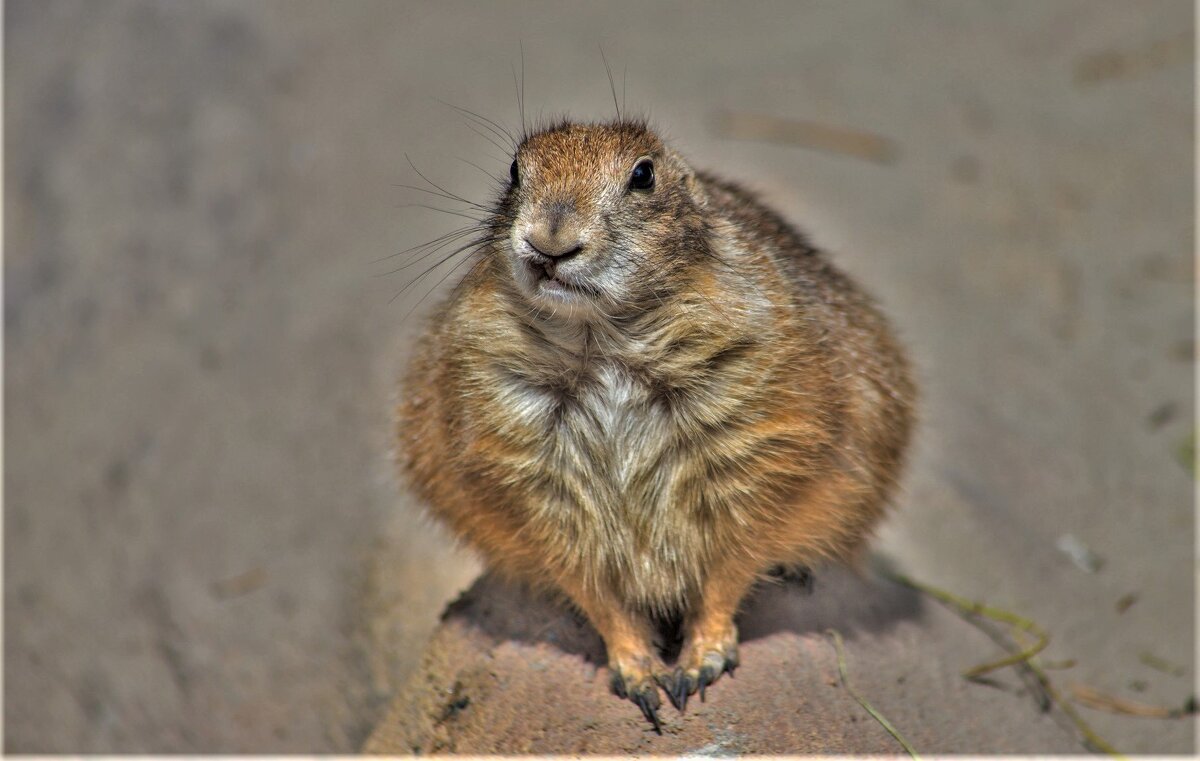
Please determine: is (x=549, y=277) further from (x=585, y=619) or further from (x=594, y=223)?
(x=585, y=619)

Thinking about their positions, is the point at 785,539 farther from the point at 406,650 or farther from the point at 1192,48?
the point at 1192,48

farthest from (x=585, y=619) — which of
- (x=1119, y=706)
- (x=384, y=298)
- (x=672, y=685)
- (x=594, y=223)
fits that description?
(x=384, y=298)

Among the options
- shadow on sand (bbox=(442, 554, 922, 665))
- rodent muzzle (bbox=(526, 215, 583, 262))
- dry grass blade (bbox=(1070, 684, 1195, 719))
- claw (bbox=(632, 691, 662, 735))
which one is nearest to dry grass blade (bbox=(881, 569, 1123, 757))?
dry grass blade (bbox=(1070, 684, 1195, 719))

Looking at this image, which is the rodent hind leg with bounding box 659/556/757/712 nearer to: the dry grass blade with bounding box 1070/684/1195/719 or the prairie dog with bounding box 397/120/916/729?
the prairie dog with bounding box 397/120/916/729

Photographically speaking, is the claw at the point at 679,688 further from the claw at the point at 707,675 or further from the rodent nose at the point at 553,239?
the rodent nose at the point at 553,239

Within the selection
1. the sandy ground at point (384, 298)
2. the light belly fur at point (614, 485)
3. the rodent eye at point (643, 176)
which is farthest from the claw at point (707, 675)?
the sandy ground at point (384, 298)

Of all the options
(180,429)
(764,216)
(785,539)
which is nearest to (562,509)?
(785,539)
